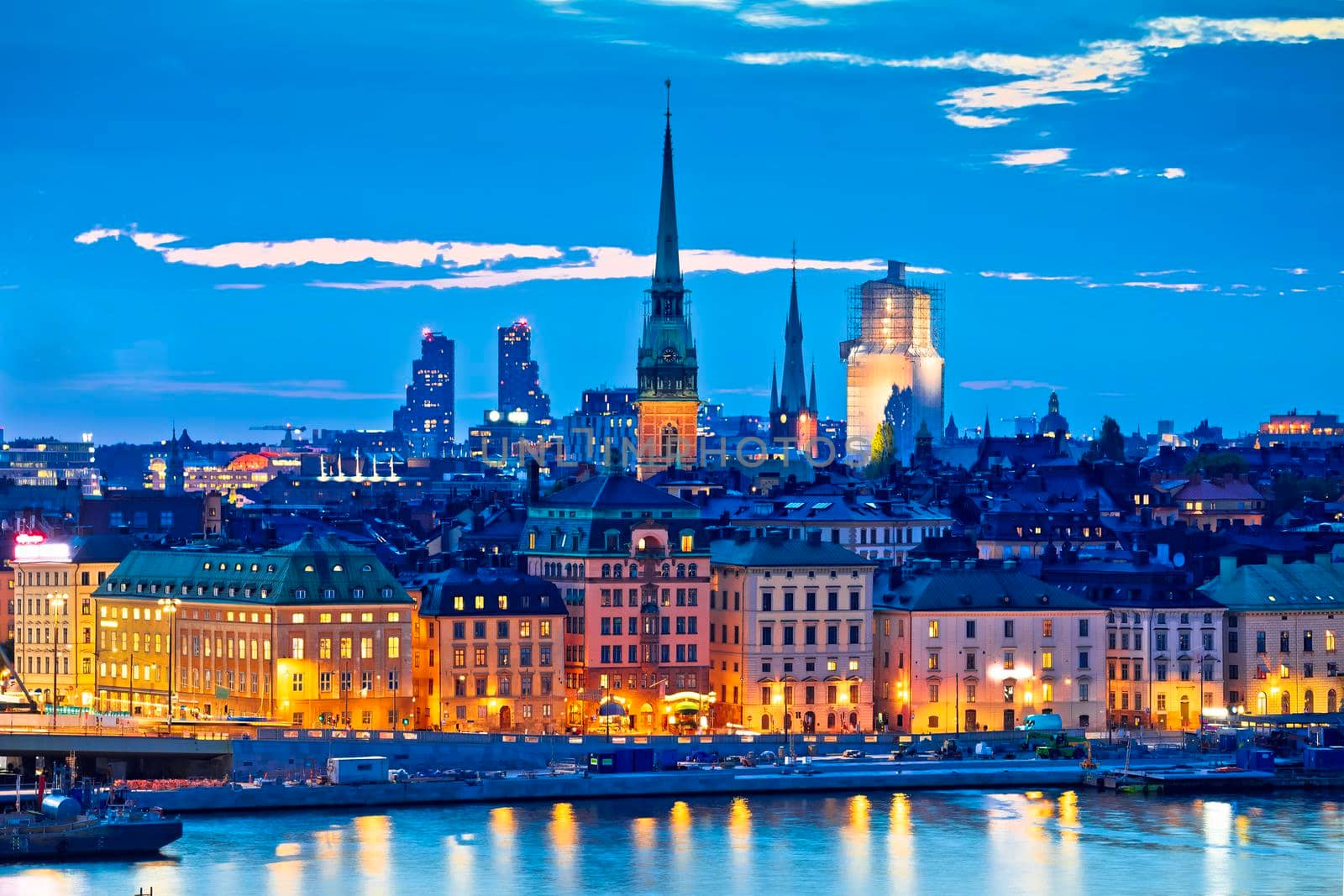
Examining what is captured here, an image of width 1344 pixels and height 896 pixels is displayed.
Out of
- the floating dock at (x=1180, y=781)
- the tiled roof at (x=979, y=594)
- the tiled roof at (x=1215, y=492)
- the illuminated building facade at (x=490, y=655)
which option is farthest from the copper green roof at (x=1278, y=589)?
the tiled roof at (x=1215, y=492)

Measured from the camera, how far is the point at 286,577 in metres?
108

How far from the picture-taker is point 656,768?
10200 cm

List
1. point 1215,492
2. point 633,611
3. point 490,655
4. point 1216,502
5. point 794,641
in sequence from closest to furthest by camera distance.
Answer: point 490,655 → point 633,611 → point 794,641 → point 1216,502 → point 1215,492

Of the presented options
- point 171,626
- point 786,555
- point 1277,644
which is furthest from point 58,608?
point 1277,644

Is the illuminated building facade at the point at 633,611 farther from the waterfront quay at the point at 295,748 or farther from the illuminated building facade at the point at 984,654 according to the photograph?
the illuminated building facade at the point at 984,654

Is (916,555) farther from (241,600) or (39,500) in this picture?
(39,500)

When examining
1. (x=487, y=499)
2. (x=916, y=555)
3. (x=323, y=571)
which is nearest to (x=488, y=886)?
(x=323, y=571)

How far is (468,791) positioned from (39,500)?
9390 centimetres

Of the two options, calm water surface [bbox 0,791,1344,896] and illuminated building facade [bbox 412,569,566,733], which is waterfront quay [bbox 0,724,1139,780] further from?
illuminated building facade [bbox 412,569,566,733]

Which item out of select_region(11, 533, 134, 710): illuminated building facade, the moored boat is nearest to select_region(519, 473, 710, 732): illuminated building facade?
select_region(11, 533, 134, 710): illuminated building facade

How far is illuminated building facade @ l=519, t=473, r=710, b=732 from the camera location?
11106 cm

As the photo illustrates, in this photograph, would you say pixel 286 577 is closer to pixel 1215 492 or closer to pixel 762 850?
pixel 762 850

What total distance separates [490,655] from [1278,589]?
26728 millimetres

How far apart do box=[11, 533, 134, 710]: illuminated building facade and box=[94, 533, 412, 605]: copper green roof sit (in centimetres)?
494
